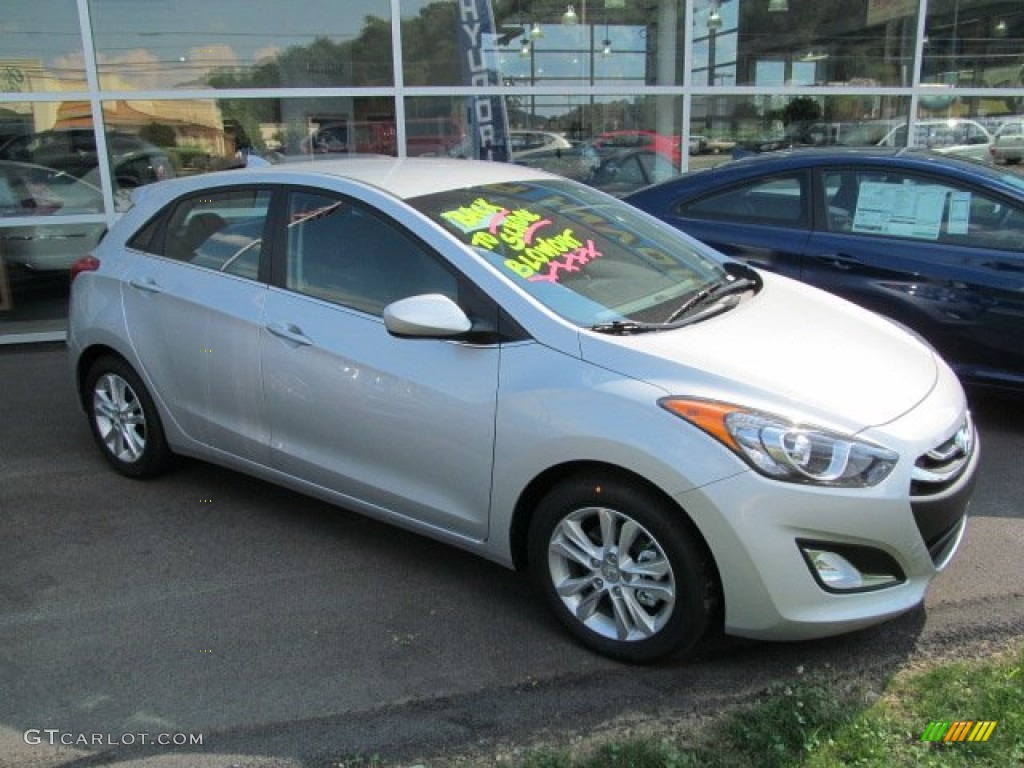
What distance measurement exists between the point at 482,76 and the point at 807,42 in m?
3.50

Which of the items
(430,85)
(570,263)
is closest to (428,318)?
(570,263)

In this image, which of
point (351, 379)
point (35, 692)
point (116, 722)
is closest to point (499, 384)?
point (351, 379)

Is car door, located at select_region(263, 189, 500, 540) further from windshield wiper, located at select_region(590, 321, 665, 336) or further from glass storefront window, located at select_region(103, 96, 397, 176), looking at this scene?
glass storefront window, located at select_region(103, 96, 397, 176)

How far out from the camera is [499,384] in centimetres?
304

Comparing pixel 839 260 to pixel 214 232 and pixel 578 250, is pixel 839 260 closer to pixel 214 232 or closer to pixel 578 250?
pixel 578 250

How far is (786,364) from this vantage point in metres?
2.94

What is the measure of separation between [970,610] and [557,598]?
150cm

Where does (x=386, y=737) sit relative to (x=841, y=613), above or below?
below

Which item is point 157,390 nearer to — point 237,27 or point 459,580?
point 459,580

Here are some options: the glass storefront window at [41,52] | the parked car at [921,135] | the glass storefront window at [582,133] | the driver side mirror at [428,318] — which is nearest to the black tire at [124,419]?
the driver side mirror at [428,318]

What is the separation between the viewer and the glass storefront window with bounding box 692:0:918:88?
8.97 meters

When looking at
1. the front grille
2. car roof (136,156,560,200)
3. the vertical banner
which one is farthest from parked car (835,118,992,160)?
the front grille

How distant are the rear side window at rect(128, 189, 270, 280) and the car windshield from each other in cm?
86

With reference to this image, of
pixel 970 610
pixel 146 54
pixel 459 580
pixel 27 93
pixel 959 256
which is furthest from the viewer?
pixel 146 54
